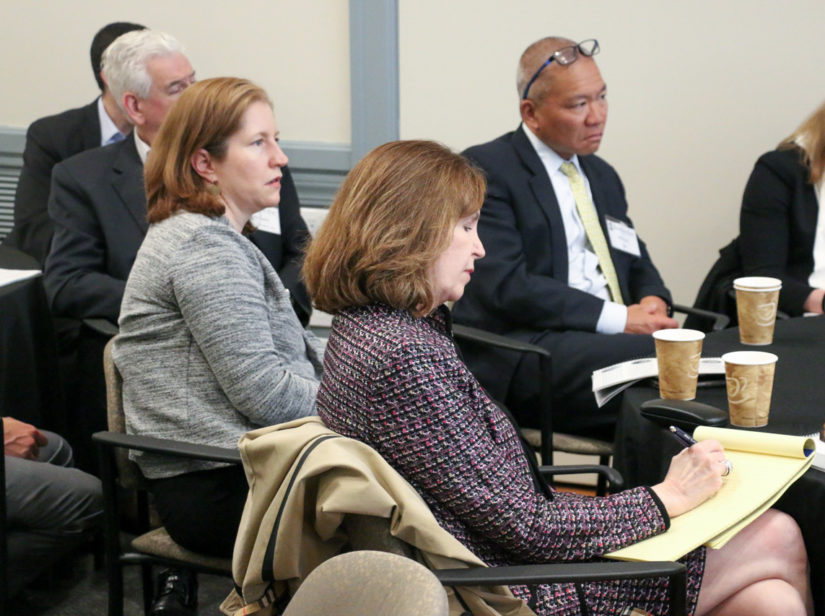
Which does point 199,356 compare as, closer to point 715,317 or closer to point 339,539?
point 339,539

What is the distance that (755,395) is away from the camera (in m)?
1.78

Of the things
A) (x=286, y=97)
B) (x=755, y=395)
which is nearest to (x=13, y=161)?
(x=286, y=97)

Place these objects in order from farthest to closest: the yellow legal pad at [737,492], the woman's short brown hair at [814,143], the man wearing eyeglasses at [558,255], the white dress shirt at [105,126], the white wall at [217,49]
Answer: the white wall at [217,49] → the white dress shirt at [105,126] → the woman's short brown hair at [814,143] → the man wearing eyeglasses at [558,255] → the yellow legal pad at [737,492]

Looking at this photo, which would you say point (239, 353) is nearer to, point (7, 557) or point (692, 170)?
point (7, 557)

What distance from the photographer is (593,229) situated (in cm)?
307

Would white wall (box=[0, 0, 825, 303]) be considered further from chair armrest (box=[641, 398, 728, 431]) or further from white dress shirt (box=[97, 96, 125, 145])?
chair armrest (box=[641, 398, 728, 431])

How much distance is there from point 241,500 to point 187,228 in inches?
21.0

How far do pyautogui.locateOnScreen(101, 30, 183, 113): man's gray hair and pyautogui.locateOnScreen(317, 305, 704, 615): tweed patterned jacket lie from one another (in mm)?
1825

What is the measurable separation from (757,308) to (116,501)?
53.8 inches

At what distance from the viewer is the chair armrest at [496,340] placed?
251 cm

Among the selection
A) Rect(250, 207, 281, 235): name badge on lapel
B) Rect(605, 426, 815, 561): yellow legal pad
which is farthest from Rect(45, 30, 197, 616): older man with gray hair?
Rect(605, 426, 815, 561): yellow legal pad

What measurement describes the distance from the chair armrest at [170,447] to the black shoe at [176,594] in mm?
280

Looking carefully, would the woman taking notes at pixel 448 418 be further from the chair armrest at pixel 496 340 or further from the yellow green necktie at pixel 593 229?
the yellow green necktie at pixel 593 229

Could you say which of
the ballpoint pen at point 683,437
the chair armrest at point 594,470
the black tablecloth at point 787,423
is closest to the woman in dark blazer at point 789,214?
the black tablecloth at point 787,423
